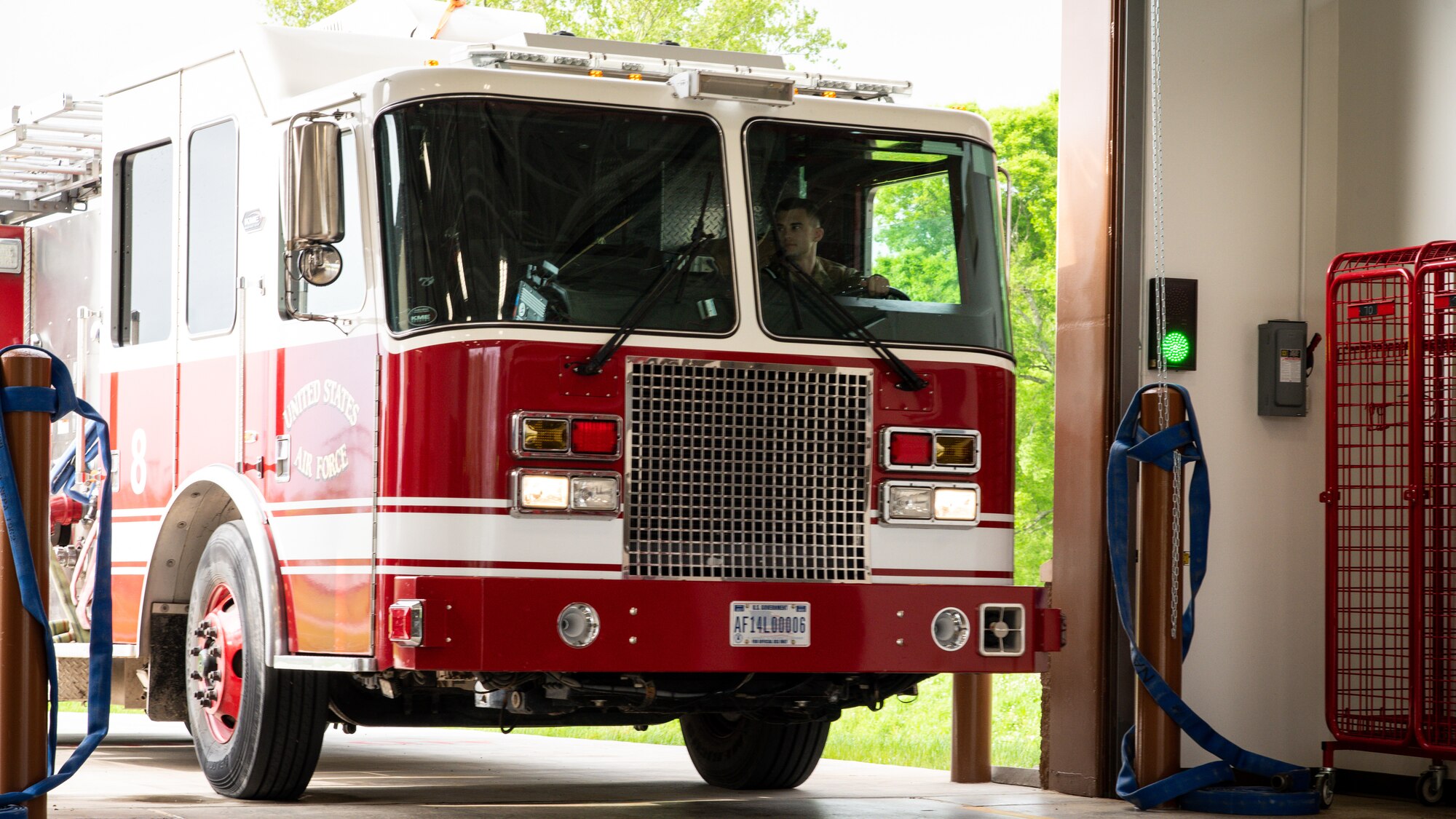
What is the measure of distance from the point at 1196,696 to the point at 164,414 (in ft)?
17.2

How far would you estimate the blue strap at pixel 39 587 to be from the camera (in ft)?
17.5

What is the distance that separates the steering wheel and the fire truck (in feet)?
0.05

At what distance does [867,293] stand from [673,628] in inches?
64.6

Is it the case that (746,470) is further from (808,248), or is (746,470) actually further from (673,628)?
(808,248)

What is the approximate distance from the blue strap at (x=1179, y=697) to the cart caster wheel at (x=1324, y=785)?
5 cm

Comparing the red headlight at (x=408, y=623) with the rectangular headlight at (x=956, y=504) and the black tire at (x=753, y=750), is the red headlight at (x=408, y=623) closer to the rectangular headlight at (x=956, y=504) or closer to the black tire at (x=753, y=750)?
the rectangular headlight at (x=956, y=504)

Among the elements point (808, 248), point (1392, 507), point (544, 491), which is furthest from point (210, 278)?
point (1392, 507)

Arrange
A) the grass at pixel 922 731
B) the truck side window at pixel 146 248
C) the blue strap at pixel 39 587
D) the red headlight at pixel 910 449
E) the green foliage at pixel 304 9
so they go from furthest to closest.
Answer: the green foliage at pixel 304 9
the grass at pixel 922 731
the truck side window at pixel 146 248
the red headlight at pixel 910 449
the blue strap at pixel 39 587

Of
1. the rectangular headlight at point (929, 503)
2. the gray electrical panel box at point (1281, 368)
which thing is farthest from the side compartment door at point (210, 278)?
the gray electrical panel box at point (1281, 368)

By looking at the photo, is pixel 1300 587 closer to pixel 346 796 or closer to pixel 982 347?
pixel 982 347

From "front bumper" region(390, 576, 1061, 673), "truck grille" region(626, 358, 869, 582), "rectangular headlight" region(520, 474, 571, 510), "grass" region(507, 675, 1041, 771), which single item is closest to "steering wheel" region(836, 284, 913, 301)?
"truck grille" region(626, 358, 869, 582)

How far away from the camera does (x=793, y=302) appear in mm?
7355

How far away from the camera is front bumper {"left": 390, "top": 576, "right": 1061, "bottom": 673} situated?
6680 mm

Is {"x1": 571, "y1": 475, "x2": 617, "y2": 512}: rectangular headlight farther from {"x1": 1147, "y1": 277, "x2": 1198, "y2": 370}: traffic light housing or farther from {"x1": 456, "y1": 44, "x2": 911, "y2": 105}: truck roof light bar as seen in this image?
{"x1": 1147, "y1": 277, "x2": 1198, "y2": 370}: traffic light housing
